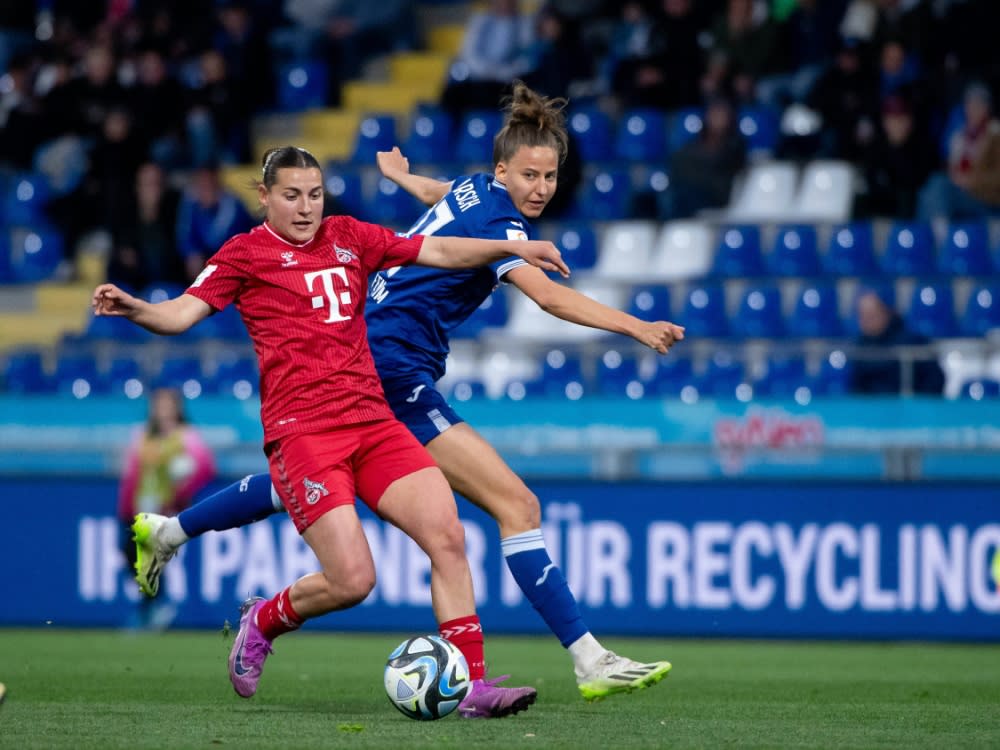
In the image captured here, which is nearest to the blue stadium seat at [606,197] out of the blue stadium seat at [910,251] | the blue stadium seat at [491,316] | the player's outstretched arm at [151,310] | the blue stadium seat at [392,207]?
the blue stadium seat at [491,316]

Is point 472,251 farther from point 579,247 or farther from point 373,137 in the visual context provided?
point 373,137

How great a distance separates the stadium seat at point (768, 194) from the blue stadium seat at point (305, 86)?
568 centimetres

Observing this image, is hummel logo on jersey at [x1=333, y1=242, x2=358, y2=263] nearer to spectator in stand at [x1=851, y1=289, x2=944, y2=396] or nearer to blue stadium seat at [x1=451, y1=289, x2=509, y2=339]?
spectator in stand at [x1=851, y1=289, x2=944, y2=396]

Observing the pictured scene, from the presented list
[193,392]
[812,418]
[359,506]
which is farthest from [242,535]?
[812,418]

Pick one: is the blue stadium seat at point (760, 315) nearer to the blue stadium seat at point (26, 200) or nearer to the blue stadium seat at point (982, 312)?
the blue stadium seat at point (982, 312)

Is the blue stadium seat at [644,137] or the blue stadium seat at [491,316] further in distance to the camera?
the blue stadium seat at [644,137]

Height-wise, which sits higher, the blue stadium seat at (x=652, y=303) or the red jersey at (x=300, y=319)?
the blue stadium seat at (x=652, y=303)

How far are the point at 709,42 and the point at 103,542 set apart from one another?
807 centimetres

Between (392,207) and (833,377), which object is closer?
(833,377)

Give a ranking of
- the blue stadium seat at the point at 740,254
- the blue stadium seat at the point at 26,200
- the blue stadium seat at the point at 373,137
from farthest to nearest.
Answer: the blue stadium seat at the point at 26,200 < the blue stadium seat at the point at 373,137 < the blue stadium seat at the point at 740,254

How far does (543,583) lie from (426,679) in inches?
30.7

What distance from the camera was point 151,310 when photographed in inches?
249

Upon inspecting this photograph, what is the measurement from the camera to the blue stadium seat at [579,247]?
52.2 feet

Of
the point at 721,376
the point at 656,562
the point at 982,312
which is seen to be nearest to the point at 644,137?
the point at 721,376
